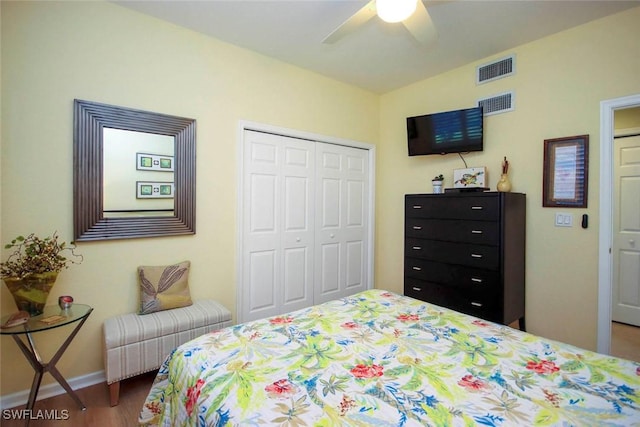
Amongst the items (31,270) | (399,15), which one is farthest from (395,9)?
(31,270)

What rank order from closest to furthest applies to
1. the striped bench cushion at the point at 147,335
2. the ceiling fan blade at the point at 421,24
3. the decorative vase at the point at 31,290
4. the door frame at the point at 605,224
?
1. the ceiling fan blade at the point at 421,24
2. the decorative vase at the point at 31,290
3. the striped bench cushion at the point at 147,335
4. the door frame at the point at 605,224

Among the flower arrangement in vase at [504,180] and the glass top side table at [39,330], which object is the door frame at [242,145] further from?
the flower arrangement in vase at [504,180]

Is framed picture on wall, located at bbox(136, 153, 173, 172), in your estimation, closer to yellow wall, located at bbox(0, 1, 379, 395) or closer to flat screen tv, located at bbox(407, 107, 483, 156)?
yellow wall, located at bbox(0, 1, 379, 395)

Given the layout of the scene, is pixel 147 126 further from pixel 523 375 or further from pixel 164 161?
pixel 523 375

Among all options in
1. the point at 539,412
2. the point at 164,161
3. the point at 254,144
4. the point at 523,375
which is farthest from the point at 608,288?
the point at 164,161

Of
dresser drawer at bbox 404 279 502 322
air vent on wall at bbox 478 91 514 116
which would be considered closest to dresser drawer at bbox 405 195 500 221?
dresser drawer at bbox 404 279 502 322

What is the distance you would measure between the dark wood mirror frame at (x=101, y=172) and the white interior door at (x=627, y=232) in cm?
430

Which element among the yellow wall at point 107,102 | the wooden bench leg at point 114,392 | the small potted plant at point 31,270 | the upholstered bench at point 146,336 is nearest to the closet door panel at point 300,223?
the yellow wall at point 107,102

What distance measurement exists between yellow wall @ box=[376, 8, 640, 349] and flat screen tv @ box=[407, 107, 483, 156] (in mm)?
184

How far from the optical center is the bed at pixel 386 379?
0.94 metres

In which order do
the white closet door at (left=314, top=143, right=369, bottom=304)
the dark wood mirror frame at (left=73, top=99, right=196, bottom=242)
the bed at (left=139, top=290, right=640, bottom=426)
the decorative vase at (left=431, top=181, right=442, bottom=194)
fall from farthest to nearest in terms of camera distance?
1. the white closet door at (left=314, top=143, right=369, bottom=304)
2. the decorative vase at (left=431, top=181, right=442, bottom=194)
3. the dark wood mirror frame at (left=73, top=99, right=196, bottom=242)
4. the bed at (left=139, top=290, right=640, bottom=426)

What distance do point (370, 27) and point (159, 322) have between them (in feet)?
9.02

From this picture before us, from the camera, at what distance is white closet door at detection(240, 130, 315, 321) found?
2959 millimetres

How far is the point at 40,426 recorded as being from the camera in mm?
1762
